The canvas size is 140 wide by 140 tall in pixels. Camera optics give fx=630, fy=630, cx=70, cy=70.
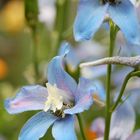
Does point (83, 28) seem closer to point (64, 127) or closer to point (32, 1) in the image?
point (64, 127)

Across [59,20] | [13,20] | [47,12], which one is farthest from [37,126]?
[13,20]

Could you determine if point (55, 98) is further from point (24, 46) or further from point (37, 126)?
point (24, 46)

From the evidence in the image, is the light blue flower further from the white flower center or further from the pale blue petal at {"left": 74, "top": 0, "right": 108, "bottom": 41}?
the white flower center

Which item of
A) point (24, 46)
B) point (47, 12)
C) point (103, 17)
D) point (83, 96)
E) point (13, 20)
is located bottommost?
point (24, 46)

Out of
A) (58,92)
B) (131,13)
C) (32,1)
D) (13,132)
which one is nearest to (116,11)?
(131,13)

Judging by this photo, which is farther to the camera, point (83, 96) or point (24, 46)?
point (24, 46)

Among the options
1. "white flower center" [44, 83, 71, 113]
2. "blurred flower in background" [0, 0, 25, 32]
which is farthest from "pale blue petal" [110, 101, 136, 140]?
"blurred flower in background" [0, 0, 25, 32]

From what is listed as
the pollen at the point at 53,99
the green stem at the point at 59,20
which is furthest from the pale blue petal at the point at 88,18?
the green stem at the point at 59,20

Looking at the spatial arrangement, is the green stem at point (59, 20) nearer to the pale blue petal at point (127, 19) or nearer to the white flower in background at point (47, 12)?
the white flower in background at point (47, 12)
